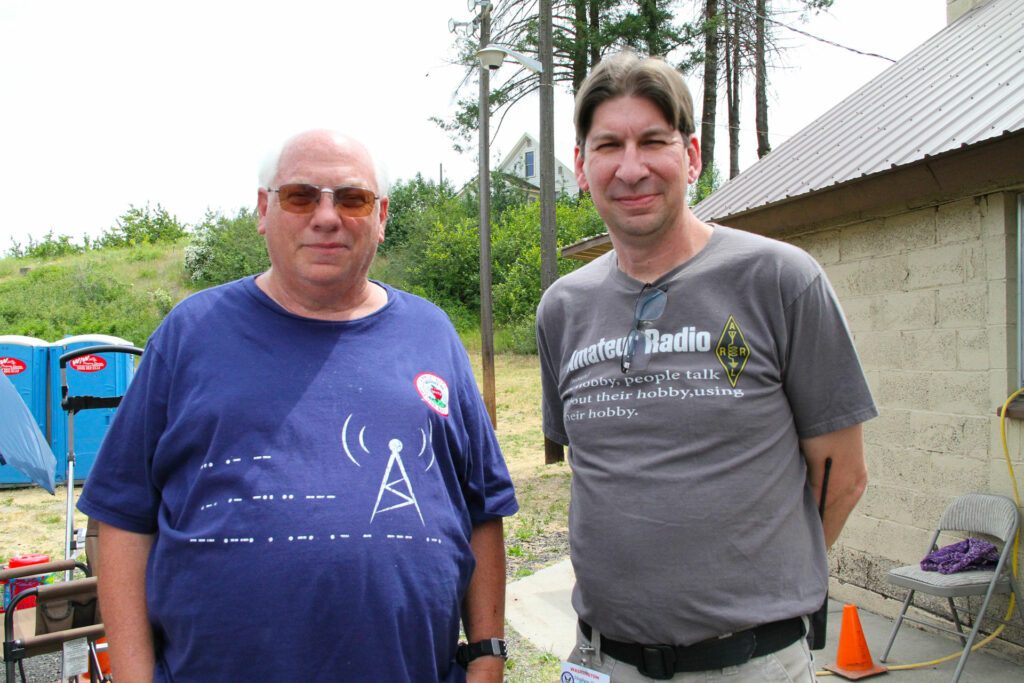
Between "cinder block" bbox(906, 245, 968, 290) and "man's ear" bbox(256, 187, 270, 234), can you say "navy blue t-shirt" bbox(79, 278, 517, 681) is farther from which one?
"cinder block" bbox(906, 245, 968, 290)

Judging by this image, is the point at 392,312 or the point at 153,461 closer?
the point at 153,461

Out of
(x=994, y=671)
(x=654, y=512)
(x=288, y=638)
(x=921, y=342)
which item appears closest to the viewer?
(x=288, y=638)

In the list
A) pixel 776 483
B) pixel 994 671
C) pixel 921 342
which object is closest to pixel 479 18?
pixel 921 342

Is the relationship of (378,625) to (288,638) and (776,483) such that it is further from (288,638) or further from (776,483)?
(776,483)

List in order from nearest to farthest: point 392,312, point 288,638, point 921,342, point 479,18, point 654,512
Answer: point 288,638 → point 654,512 → point 392,312 → point 921,342 → point 479,18

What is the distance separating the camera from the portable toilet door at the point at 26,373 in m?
11.9

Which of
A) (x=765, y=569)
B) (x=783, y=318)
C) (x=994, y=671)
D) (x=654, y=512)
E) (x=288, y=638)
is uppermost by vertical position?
(x=783, y=318)

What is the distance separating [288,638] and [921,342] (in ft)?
14.9

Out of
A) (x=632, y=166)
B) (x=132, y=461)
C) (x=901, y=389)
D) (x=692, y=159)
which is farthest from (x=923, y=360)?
(x=132, y=461)

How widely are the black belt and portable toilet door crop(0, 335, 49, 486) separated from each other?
12.9 meters

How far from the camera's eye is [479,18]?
14.5m

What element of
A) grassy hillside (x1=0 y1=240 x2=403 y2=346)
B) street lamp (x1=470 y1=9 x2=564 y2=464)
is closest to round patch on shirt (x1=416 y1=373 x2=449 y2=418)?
street lamp (x1=470 y1=9 x2=564 y2=464)

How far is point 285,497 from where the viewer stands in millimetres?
1629

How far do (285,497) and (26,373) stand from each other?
12740 mm
